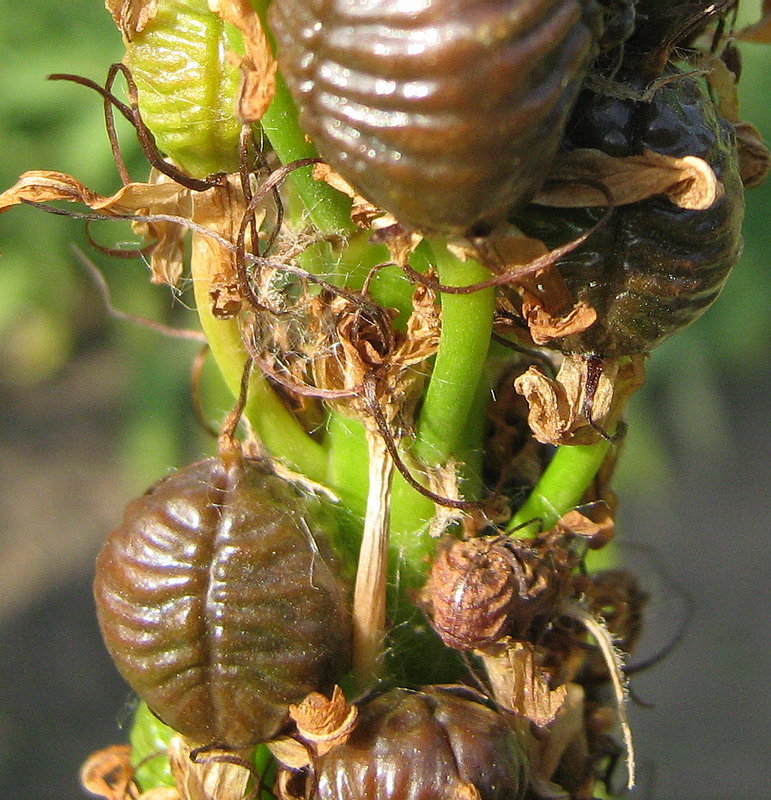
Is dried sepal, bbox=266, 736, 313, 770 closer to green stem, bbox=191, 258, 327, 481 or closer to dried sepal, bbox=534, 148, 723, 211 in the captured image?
green stem, bbox=191, 258, 327, 481

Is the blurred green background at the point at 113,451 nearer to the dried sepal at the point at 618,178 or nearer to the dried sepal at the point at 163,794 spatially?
the dried sepal at the point at 163,794

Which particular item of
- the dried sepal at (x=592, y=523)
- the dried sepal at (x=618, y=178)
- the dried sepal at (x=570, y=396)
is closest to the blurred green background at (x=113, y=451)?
the dried sepal at (x=592, y=523)

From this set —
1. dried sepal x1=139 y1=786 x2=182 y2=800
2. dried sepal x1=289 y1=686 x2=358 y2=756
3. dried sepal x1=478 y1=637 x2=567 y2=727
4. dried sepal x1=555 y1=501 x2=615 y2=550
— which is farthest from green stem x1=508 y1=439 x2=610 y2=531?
dried sepal x1=139 y1=786 x2=182 y2=800

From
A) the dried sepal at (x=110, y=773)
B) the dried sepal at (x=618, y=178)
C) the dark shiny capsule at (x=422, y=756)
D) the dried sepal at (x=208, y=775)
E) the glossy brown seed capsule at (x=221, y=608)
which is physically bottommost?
the dried sepal at (x=110, y=773)

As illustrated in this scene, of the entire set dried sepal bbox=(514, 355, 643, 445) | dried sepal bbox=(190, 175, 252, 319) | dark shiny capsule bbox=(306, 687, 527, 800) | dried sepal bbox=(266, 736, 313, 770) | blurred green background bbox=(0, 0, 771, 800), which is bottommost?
blurred green background bbox=(0, 0, 771, 800)

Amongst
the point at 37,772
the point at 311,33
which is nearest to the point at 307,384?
the point at 311,33

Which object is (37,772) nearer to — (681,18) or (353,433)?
(353,433)
